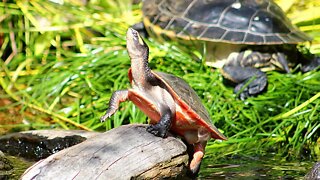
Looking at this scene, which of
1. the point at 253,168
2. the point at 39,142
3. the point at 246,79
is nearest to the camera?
the point at 253,168

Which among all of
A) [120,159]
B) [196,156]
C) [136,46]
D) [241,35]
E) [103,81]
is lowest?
[103,81]

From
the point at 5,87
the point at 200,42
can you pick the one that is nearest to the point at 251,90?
the point at 200,42

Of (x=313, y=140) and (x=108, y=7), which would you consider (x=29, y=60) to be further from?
(x=313, y=140)

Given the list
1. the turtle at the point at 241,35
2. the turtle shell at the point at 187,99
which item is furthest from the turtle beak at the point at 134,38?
the turtle at the point at 241,35

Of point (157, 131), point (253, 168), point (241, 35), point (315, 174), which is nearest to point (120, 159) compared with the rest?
point (157, 131)

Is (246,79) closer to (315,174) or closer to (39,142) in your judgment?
(39,142)

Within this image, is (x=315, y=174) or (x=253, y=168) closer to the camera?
(x=315, y=174)

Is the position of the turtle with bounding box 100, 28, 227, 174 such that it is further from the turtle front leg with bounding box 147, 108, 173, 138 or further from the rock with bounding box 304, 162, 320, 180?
the rock with bounding box 304, 162, 320, 180
